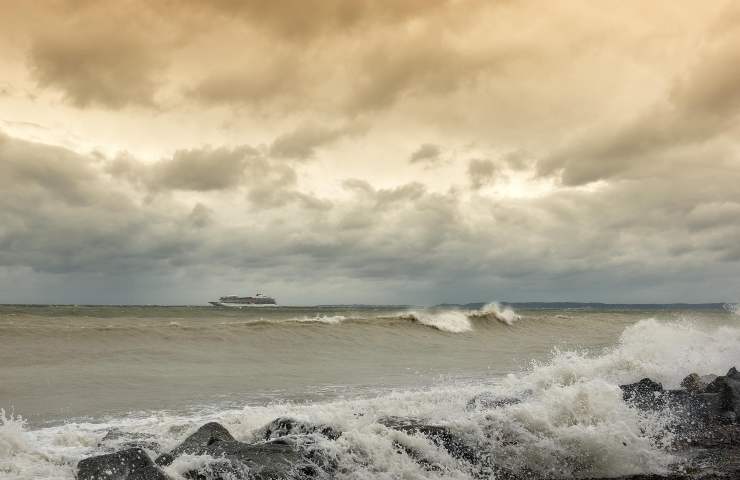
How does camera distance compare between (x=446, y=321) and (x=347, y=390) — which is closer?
(x=347, y=390)

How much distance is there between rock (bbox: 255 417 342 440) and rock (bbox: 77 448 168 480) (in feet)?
7.77

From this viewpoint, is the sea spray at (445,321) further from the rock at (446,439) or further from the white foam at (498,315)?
the rock at (446,439)

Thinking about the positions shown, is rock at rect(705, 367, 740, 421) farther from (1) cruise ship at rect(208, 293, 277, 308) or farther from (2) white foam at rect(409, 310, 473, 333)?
(1) cruise ship at rect(208, 293, 277, 308)

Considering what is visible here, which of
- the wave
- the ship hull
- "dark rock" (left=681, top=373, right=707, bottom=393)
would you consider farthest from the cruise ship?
"dark rock" (left=681, top=373, right=707, bottom=393)

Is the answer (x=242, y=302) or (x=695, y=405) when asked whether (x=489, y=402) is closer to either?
(x=695, y=405)

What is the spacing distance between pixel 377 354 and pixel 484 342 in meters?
8.49

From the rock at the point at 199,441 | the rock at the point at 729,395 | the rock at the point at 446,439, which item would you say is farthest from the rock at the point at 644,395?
the rock at the point at 199,441

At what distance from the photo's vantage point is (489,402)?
10.4 metres

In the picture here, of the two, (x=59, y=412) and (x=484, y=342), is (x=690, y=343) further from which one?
(x=59, y=412)

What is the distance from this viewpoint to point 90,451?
7758mm

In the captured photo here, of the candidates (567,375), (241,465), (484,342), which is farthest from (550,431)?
(484,342)

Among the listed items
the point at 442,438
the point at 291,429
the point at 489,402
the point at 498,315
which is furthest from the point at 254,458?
the point at 498,315

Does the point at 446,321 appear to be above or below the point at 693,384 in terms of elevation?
above

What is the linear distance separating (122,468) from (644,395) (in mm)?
8847
